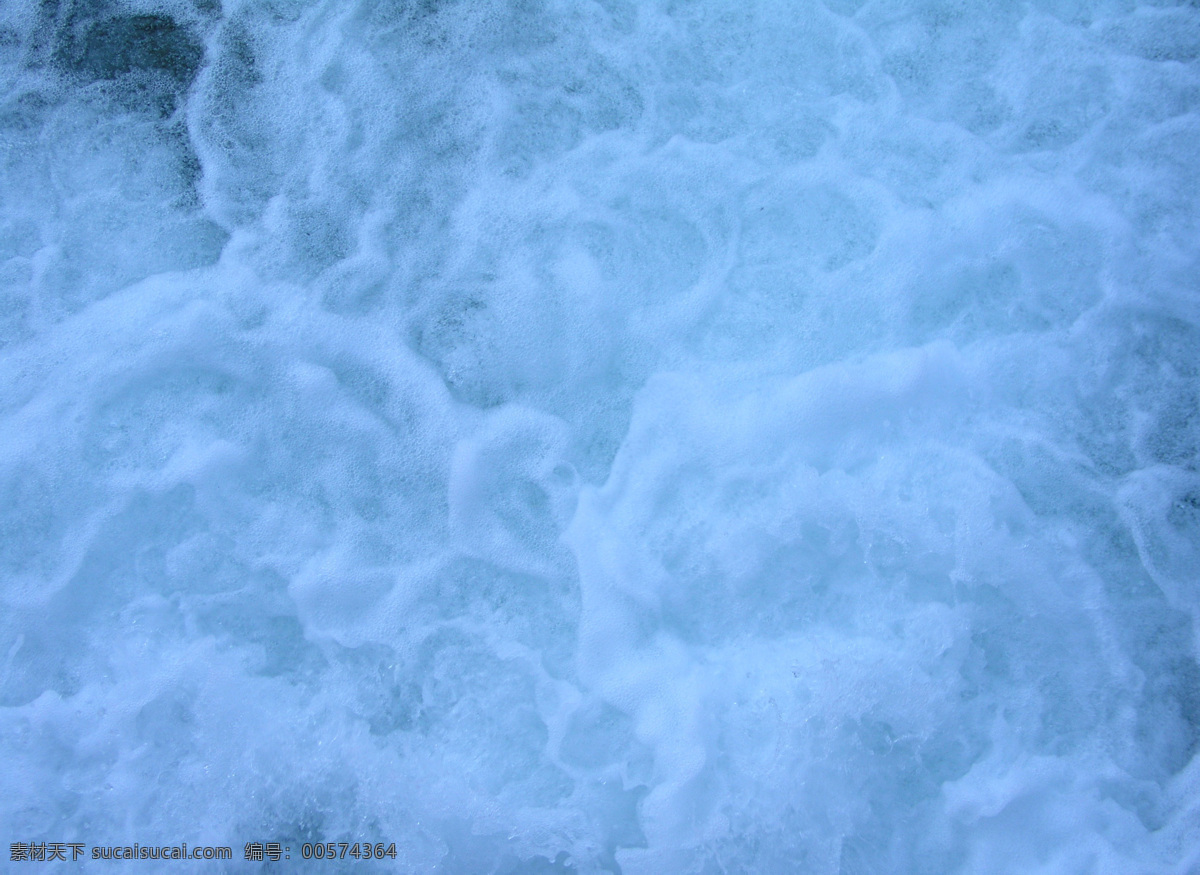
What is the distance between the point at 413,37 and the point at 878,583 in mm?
2617

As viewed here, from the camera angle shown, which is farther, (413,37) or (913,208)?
(413,37)

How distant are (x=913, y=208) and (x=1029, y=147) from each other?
0.49 meters

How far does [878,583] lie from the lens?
2.28 m

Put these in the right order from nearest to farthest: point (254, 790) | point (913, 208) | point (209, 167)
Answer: point (254, 790) → point (913, 208) → point (209, 167)

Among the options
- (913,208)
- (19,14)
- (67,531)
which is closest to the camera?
(67,531)

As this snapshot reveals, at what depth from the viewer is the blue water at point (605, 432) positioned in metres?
2.14

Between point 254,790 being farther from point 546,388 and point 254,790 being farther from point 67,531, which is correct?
point 546,388

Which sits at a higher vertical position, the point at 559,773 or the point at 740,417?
the point at 740,417

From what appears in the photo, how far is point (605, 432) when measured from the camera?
97.0 inches

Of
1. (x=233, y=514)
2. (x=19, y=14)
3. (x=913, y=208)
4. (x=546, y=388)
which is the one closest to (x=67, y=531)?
(x=233, y=514)

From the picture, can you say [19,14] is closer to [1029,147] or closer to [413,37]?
[413,37]

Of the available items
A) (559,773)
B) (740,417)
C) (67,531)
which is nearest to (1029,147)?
(740,417)

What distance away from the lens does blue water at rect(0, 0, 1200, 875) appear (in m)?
2.14

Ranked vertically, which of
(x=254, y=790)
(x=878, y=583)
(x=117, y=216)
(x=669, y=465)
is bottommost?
(x=254, y=790)
